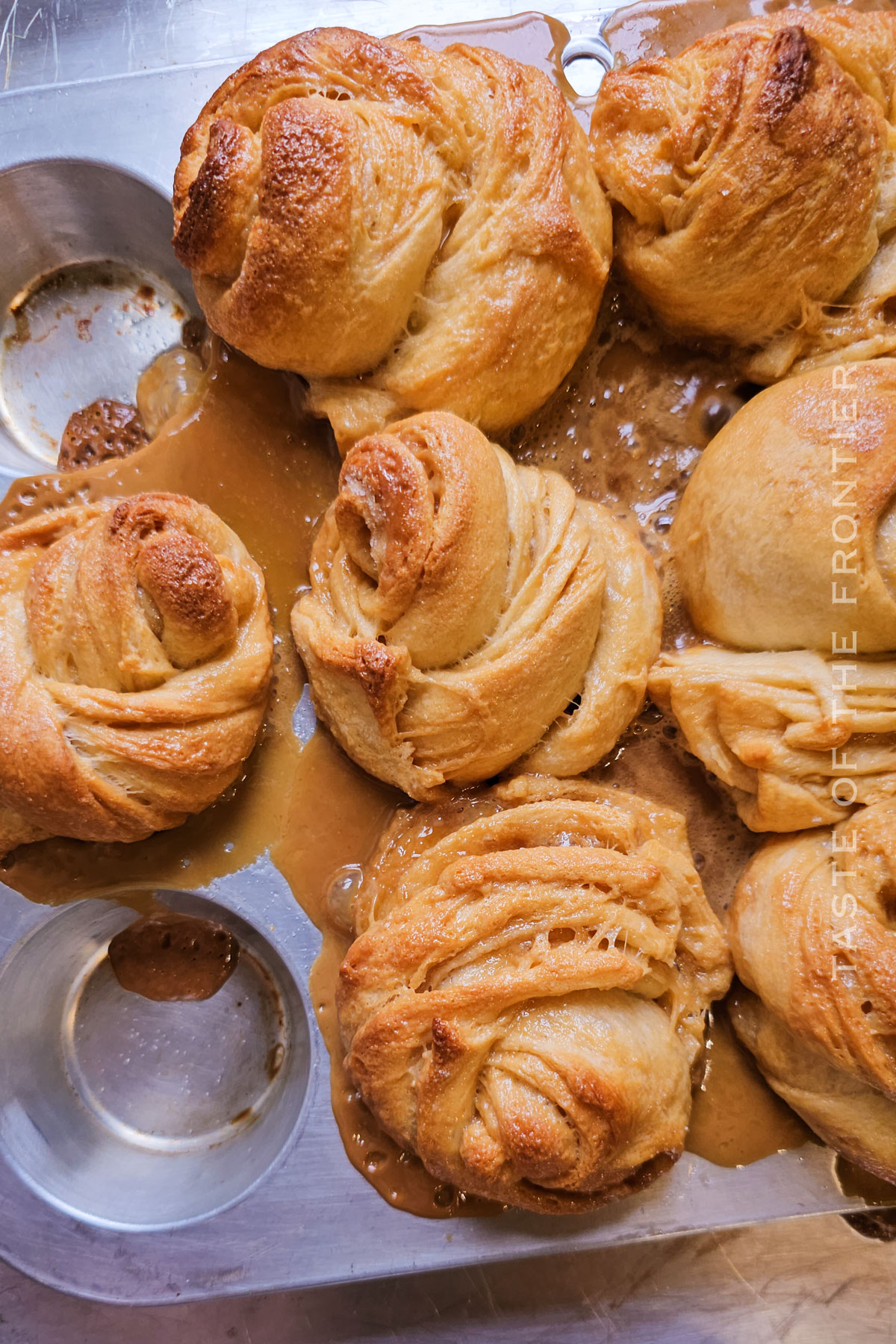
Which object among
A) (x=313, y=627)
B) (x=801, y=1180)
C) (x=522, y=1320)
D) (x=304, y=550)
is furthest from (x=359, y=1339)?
(x=304, y=550)

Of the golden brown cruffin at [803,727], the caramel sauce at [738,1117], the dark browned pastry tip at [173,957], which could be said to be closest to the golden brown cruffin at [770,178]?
the golden brown cruffin at [803,727]

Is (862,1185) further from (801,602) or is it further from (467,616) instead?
(467,616)

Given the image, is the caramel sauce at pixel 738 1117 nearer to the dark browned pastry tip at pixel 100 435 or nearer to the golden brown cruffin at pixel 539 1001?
the golden brown cruffin at pixel 539 1001

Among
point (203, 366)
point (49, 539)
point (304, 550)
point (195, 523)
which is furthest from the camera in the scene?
point (203, 366)

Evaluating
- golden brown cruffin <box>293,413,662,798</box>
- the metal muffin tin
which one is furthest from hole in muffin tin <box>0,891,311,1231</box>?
golden brown cruffin <box>293,413,662,798</box>

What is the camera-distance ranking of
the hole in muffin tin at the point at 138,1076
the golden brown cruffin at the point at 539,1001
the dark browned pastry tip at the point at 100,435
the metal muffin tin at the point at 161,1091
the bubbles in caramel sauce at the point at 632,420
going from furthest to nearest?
the dark browned pastry tip at the point at 100,435 → the bubbles in caramel sauce at the point at 632,420 → the hole in muffin tin at the point at 138,1076 → the metal muffin tin at the point at 161,1091 → the golden brown cruffin at the point at 539,1001

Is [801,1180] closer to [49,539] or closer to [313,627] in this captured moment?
Answer: [313,627]

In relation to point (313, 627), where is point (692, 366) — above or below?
above
